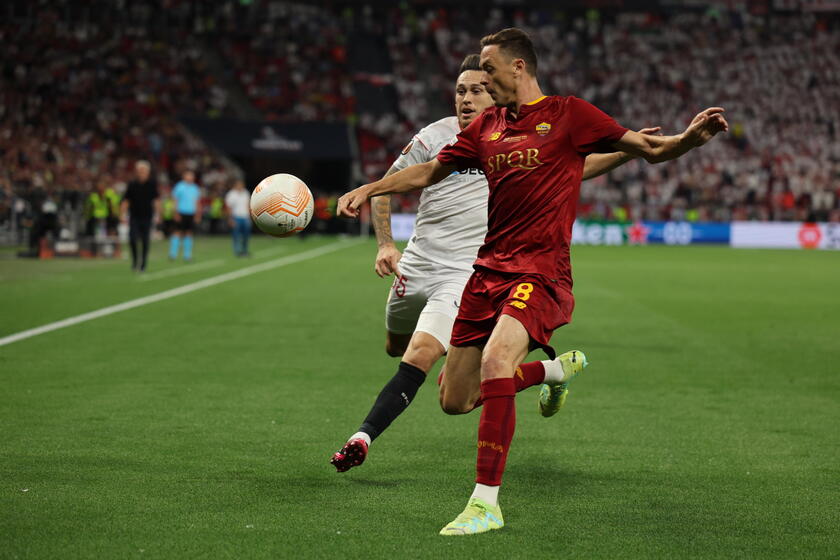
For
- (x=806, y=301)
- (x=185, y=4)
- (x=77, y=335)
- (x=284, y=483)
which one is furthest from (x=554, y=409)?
(x=185, y=4)

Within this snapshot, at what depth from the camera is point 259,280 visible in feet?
68.0

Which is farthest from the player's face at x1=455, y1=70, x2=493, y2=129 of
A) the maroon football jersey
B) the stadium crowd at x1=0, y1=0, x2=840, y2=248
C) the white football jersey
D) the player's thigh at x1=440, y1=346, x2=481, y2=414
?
the stadium crowd at x1=0, y1=0, x2=840, y2=248

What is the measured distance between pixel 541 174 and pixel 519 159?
129 mm

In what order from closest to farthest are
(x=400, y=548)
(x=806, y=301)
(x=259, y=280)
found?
(x=400, y=548) < (x=806, y=301) < (x=259, y=280)

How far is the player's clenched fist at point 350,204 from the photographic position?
515 centimetres

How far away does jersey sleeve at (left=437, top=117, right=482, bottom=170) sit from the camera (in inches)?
218

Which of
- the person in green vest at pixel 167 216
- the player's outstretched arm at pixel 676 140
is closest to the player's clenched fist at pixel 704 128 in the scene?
the player's outstretched arm at pixel 676 140

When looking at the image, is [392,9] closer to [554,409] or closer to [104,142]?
[104,142]

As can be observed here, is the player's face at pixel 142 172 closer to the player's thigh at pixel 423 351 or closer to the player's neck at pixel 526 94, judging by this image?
the player's thigh at pixel 423 351

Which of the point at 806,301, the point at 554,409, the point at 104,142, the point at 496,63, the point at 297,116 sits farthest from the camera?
the point at 297,116

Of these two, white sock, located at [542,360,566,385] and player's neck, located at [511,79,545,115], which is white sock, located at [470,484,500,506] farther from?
player's neck, located at [511,79,545,115]

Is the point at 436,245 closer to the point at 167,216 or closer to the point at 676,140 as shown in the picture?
the point at 676,140

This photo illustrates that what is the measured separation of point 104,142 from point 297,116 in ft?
27.4

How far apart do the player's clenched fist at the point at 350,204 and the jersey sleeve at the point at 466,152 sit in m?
0.54
